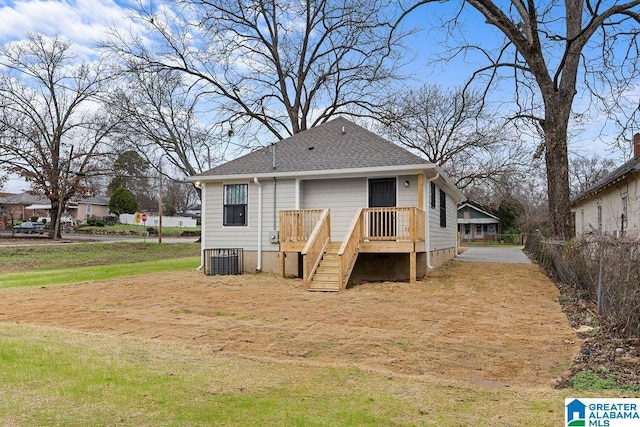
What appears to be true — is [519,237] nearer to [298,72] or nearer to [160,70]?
[298,72]

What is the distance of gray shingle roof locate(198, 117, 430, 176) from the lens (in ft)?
42.1

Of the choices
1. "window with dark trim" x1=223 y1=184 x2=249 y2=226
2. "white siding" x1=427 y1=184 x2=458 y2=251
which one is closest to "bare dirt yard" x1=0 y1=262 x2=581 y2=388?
"white siding" x1=427 y1=184 x2=458 y2=251

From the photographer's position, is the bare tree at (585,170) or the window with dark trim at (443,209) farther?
the bare tree at (585,170)

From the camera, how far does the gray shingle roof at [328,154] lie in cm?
1284

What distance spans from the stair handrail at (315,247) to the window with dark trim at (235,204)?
3.24 m

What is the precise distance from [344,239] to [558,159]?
6.74 meters

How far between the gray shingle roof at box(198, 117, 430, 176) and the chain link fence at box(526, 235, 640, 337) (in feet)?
15.4

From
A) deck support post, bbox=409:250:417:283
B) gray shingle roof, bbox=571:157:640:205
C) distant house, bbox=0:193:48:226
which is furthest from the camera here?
distant house, bbox=0:193:48:226

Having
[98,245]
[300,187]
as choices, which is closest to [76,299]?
[300,187]

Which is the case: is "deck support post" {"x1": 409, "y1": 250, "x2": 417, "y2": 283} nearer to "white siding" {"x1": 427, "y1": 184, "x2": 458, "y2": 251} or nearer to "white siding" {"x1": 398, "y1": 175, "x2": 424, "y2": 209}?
"white siding" {"x1": 398, "y1": 175, "x2": 424, "y2": 209}

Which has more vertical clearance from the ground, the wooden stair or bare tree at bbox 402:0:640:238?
bare tree at bbox 402:0:640:238

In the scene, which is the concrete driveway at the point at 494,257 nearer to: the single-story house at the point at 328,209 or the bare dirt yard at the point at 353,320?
the single-story house at the point at 328,209

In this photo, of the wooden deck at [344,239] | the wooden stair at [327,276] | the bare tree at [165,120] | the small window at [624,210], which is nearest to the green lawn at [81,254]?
the bare tree at [165,120]

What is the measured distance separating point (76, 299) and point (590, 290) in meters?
9.64
